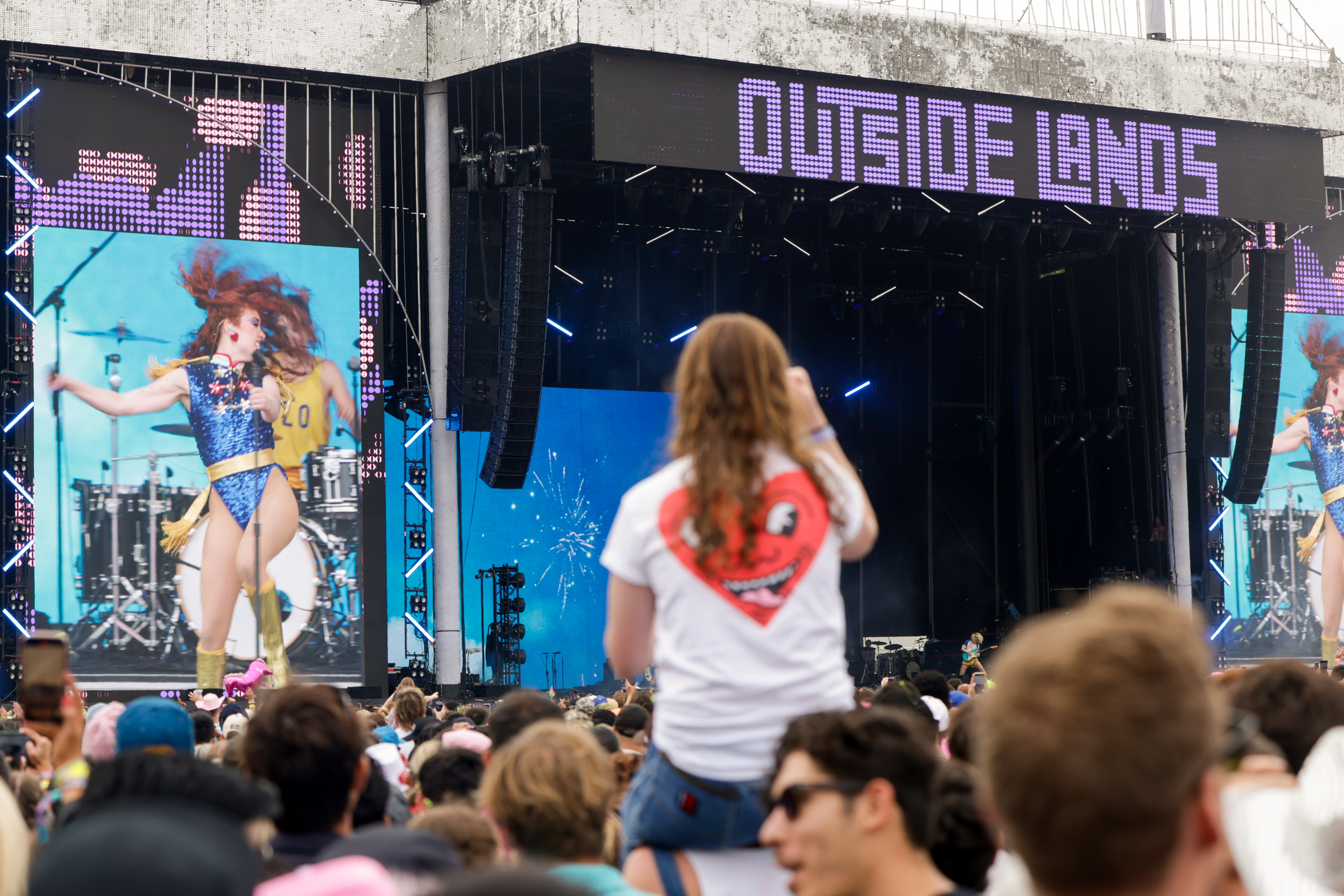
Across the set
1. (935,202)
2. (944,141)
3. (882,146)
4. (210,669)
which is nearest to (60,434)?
(210,669)

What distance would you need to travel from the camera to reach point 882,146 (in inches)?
663

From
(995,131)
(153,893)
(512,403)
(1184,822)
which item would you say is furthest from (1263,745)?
(995,131)

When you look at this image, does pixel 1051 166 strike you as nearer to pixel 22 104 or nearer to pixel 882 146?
pixel 882 146

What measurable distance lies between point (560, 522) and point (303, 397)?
21.9 ft

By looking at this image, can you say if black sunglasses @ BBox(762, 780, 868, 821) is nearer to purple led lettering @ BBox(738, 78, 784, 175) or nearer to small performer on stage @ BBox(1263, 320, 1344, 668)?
purple led lettering @ BBox(738, 78, 784, 175)

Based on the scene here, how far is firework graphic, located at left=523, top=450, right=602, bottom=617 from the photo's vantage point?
21.9m

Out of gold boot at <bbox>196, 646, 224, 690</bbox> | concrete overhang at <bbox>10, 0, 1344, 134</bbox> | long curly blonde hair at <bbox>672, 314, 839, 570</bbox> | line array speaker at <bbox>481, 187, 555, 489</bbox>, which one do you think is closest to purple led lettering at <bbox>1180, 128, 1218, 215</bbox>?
concrete overhang at <bbox>10, 0, 1344, 134</bbox>

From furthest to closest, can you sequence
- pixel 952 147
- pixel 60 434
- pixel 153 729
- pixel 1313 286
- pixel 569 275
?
pixel 569 275 → pixel 1313 286 → pixel 952 147 → pixel 60 434 → pixel 153 729

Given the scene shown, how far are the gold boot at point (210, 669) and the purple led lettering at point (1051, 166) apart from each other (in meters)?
10.2

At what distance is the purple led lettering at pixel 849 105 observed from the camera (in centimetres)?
1662

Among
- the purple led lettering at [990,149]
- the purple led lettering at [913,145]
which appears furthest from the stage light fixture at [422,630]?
the purple led lettering at [990,149]

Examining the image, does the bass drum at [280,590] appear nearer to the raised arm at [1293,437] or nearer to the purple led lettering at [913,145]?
the purple led lettering at [913,145]

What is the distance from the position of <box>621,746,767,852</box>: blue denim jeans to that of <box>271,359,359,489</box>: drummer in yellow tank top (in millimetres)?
13466

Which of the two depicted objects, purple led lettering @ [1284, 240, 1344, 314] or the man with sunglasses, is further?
purple led lettering @ [1284, 240, 1344, 314]
